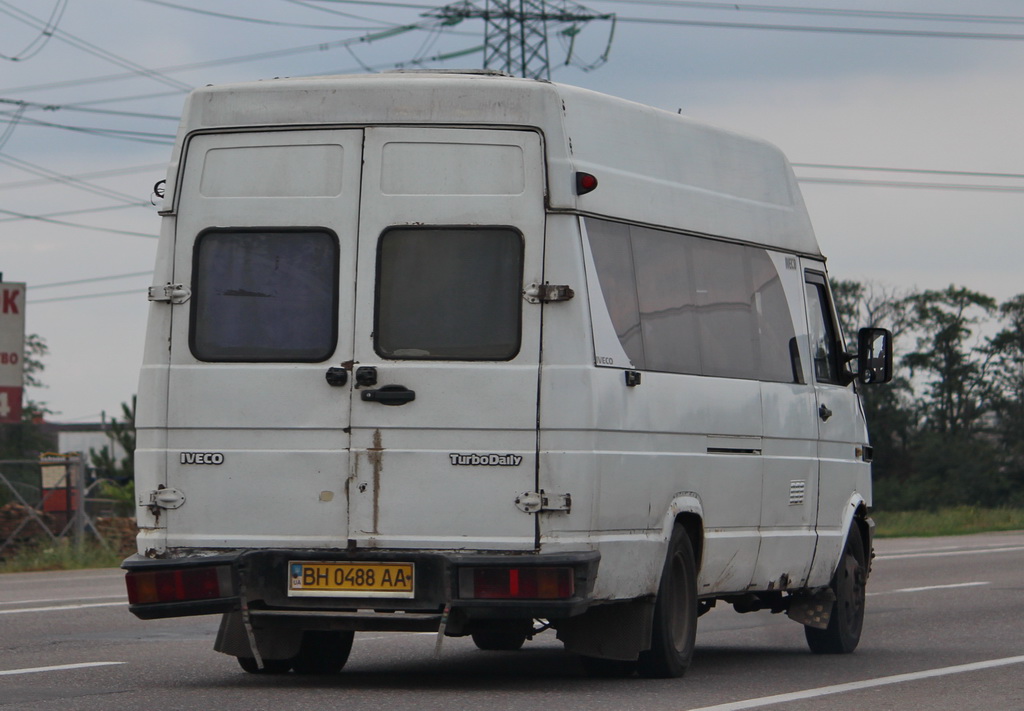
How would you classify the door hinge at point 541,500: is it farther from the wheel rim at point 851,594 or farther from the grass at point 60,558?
the grass at point 60,558

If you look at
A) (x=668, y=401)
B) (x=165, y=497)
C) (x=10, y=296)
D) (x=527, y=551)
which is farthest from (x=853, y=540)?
(x=10, y=296)

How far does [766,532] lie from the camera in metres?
11.1

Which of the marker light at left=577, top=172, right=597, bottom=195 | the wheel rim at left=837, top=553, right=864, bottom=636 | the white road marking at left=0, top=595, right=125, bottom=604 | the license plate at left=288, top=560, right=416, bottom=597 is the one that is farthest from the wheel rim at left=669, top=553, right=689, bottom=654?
the white road marking at left=0, top=595, right=125, bottom=604

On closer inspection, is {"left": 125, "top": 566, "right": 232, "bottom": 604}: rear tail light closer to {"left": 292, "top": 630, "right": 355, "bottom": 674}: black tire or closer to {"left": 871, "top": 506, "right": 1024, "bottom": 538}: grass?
{"left": 292, "top": 630, "right": 355, "bottom": 674}: black tire

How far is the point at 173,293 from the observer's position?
30.9 ft

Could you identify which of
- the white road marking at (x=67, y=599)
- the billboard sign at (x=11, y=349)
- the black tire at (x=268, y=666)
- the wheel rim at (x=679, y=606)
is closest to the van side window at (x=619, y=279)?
the wheel rim at (x=679, y=606)

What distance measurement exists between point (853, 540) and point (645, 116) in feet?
13.0

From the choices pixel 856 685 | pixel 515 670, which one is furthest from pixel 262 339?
pixel 856 685

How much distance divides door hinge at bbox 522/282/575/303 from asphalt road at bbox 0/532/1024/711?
1.88m

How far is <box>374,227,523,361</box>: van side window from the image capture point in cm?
901

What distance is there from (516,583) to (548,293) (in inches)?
54.0

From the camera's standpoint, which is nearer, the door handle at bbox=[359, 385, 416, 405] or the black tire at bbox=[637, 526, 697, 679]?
the door handle at bbox=[359, 385, 416, 405]

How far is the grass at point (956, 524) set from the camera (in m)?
36.7

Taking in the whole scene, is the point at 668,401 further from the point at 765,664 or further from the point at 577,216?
the point at 765,664
